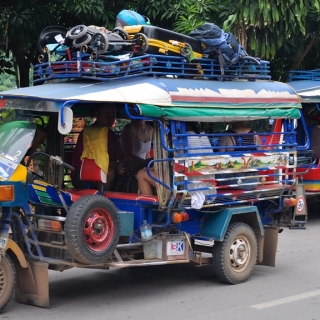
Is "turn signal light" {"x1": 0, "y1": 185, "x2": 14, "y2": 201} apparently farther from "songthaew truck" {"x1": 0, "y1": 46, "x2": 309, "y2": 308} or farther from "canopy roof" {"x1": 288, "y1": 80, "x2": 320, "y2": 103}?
"canopy roof" {"x1": 288, "y1": 80, "x2": 320, "y2": 103}

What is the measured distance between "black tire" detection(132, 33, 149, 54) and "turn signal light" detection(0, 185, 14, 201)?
1.92m

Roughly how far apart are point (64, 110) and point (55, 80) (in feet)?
3.82

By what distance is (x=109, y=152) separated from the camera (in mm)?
7773

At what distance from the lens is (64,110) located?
6355 mm

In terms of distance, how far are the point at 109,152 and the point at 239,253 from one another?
1733mm

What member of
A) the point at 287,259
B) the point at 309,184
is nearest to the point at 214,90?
the point at 287,259

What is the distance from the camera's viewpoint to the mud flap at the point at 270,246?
8430 millimetres

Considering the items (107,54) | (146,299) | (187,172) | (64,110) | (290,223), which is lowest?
(146,299)

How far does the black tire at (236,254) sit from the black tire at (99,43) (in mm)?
2267

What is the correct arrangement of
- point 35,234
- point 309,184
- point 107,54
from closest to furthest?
point 35,234
point 107,54
point 309,184

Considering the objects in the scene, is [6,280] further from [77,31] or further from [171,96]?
[77,31]

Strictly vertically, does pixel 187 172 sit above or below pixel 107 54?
below

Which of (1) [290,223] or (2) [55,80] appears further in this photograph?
(1) [290,223]

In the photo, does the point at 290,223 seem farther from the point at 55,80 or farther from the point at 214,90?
the point at 55,80
